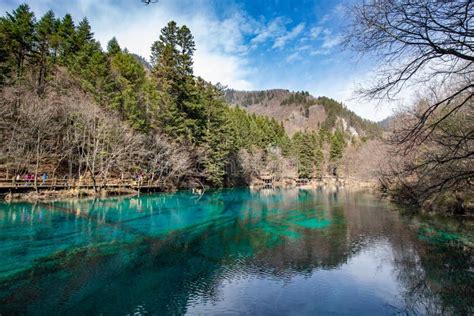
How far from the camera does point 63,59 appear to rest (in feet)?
Answer: 119

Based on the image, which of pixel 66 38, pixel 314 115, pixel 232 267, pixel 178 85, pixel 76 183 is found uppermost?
pixel 314 115

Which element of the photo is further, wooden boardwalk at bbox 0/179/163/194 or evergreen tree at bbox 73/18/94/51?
evergreen tree at bbox 73/18/94/51

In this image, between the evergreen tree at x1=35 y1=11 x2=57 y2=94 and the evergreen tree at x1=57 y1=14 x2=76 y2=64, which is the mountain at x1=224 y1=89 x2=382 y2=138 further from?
the evergreen tree at x1=35 y1=11 x2=57 y2=94

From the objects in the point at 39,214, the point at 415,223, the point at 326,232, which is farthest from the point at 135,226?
the point at 415,223

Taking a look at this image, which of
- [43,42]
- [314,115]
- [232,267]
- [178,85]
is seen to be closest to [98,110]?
[178,85]

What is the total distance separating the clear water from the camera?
6953 mm

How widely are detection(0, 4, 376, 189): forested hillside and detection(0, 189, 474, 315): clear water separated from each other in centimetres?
1173

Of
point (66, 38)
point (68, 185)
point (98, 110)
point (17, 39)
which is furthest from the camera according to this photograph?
point (66, 38)

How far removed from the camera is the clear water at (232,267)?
695cm

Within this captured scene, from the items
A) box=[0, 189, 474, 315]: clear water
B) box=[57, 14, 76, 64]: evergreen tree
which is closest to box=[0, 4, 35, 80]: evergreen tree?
box=[57, 14, 76, 64]: evergreen tree

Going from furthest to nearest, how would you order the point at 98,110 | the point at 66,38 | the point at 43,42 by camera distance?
the point at 66,38 → the point at 43,42 → the point at 98,110

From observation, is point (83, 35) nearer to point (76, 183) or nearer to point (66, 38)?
point (66, 38)

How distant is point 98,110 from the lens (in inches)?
1108

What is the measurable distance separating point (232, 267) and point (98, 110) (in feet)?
80.2
